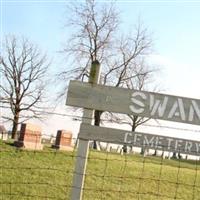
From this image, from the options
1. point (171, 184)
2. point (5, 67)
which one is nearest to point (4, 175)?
point (171, 184)

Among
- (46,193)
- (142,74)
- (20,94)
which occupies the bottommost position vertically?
(46,193)

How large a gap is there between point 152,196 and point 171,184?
2143 millimetres

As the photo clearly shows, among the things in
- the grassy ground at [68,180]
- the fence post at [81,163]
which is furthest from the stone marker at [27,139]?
the fence post at [81,163]

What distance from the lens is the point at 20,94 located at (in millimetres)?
40969

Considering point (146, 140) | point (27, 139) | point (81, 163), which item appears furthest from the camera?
point (27, 139)

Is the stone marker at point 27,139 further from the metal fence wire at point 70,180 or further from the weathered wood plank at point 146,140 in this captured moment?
the weathered wood plank at point 146,140

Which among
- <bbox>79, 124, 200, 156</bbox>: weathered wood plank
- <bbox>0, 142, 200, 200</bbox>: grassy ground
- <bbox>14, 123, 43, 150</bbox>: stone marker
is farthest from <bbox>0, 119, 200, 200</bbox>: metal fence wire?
<bbox>79, 124, 200, 156</bbox>: weathered wood plank

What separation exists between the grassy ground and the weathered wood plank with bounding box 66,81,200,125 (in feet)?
13.1

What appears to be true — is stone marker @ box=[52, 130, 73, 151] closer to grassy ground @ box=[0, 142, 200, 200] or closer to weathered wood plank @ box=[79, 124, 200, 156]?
grassy ground @ box=[0, 142, 200, 200]

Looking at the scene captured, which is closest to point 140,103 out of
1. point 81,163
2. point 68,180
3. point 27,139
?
point 81,163

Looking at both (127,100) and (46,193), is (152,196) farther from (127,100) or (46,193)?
(127,100)

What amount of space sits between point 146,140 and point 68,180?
7.58 m

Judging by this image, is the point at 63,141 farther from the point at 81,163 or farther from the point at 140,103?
the point at 140,103

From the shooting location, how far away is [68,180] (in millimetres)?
13492
